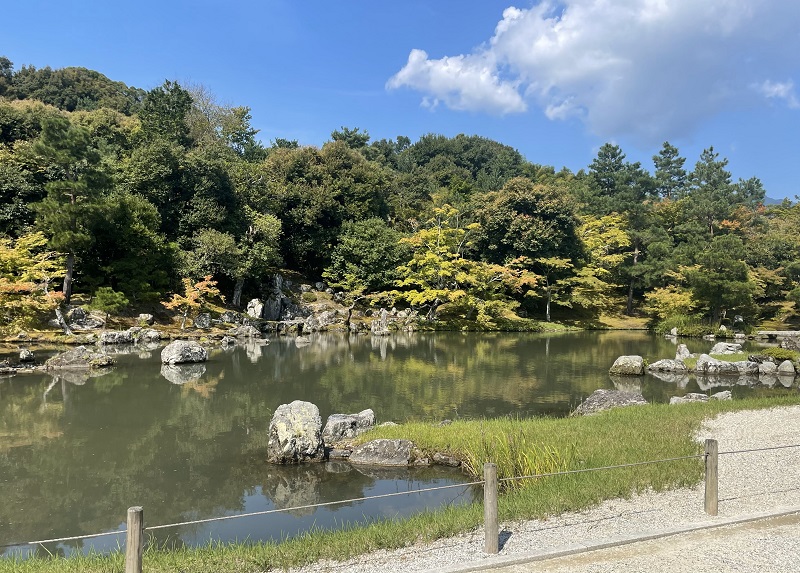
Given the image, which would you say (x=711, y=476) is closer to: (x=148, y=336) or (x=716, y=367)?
(x=716, y=367)

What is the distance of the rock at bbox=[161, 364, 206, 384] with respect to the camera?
47.3ft

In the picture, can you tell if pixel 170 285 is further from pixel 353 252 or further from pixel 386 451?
pixel 386 451

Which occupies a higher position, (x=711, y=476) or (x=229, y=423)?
(x=711, y=476)

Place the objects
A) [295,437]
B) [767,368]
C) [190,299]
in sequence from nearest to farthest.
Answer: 1. [295,437]
2. [767,368]
3. [190,299]

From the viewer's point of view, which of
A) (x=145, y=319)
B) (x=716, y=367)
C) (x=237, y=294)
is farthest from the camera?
(x=237, y=294)

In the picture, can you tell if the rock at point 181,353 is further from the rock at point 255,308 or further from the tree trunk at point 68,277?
the rock at point 255,308

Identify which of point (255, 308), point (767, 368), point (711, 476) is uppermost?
point (255, 308)

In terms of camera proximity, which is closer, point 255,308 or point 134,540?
point 134,540

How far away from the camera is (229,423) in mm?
10328

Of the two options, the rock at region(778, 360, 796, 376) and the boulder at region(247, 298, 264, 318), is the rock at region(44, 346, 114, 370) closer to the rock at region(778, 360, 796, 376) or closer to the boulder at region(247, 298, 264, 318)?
the boulder at region(247, 298, 264, 318)

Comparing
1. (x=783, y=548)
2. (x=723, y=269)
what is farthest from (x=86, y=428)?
(x=723, y=269)

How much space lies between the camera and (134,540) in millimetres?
3570

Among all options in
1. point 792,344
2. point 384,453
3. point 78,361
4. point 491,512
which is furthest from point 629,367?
point 78,361

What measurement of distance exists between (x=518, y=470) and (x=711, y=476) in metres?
2.22
